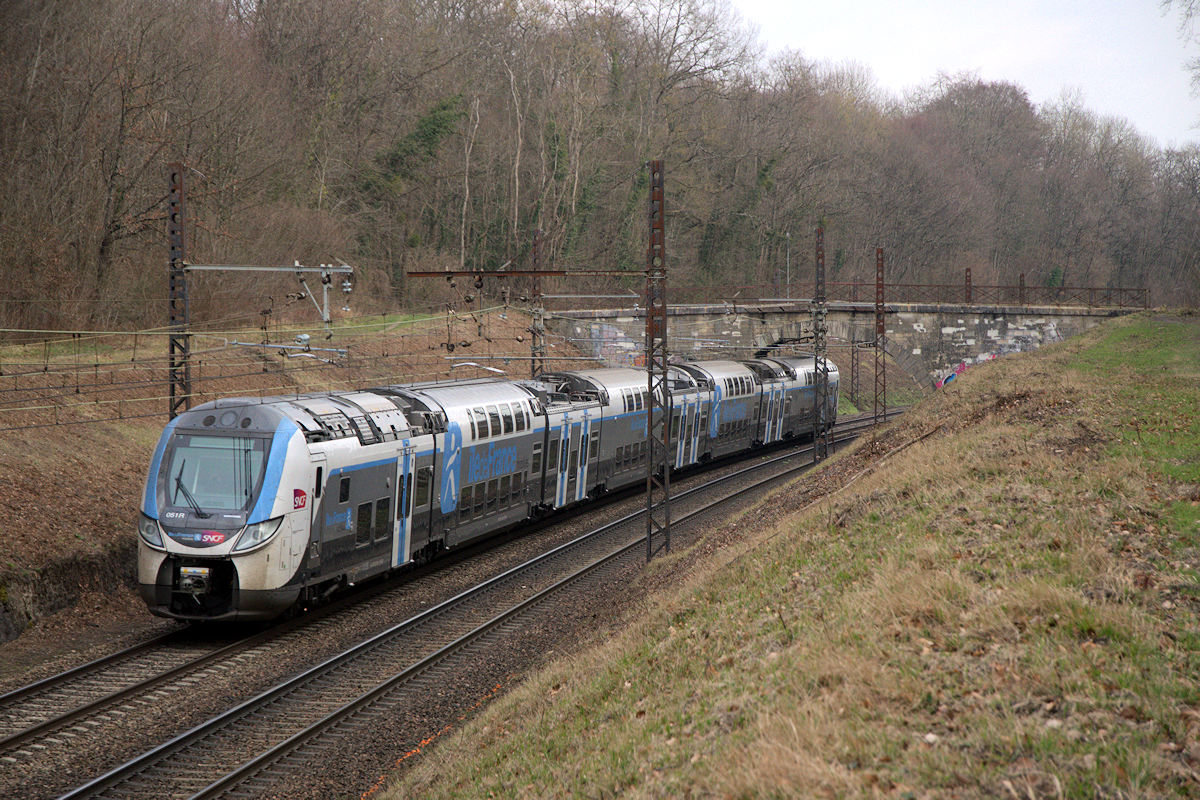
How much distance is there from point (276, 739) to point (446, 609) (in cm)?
615

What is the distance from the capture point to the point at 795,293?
75.8 m

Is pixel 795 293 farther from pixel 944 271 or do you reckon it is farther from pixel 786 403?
pixel 786 403

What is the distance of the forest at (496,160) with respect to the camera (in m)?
30.5

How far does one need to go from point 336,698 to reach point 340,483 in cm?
426

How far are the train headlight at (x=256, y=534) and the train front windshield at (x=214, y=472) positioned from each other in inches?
13.9

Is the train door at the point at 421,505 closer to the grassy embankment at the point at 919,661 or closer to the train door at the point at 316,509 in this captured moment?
the train door at the point at 316,509

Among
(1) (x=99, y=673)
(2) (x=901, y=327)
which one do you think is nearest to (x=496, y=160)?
(2) (x=901, y=327)

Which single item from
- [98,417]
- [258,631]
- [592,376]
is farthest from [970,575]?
[98,417]

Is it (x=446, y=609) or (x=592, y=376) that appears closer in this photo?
(x=446, y=609)

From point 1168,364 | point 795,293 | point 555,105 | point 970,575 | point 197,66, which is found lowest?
point 970,575

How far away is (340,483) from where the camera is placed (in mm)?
16844

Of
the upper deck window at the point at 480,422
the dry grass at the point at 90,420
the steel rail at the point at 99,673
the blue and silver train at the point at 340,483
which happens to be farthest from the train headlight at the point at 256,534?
the upper deck window at the point at 480,422

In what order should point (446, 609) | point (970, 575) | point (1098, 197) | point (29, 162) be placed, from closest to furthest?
point (970, 575), point (446, 609), point (29, 162), point (1098, 197)

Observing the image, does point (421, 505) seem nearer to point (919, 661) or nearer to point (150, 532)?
Result: point (150, 532)
